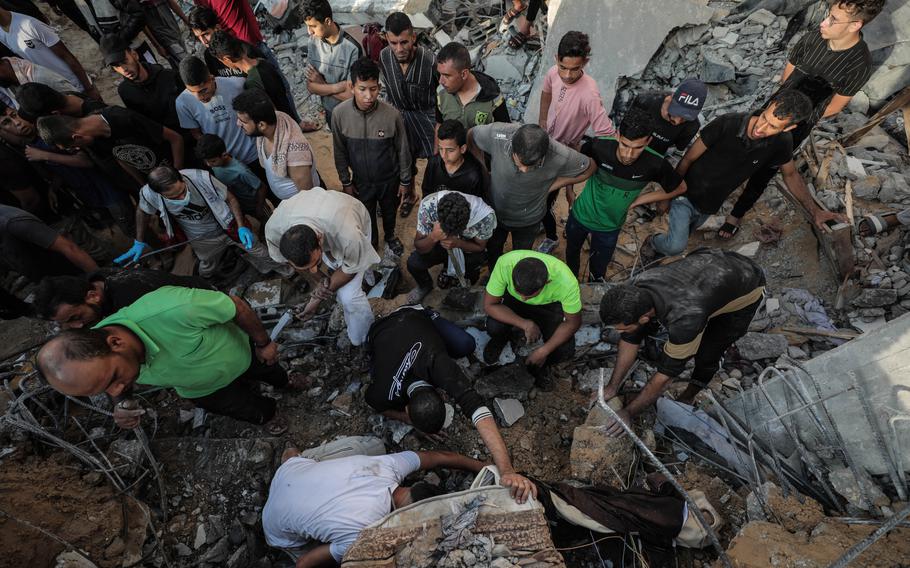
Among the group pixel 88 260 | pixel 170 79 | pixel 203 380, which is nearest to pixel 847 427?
pixel 203 380

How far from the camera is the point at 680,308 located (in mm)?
2646

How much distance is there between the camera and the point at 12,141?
385 cm

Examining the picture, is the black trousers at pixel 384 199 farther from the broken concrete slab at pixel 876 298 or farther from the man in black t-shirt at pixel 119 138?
the broken concrete slab at pixel 876 298

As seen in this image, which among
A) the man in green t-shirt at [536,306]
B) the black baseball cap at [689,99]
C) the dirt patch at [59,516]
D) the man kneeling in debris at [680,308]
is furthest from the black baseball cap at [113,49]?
the black baseball cap at [689,99]

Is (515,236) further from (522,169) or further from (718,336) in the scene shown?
(718,336)

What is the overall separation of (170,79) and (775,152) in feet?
17.2

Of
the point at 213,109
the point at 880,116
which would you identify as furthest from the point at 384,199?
the point at 880,116

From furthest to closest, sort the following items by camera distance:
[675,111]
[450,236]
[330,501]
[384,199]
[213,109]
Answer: [384,199], [213,109], [675,111], [450,236], [330,501]

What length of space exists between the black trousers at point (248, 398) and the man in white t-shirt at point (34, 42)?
381 cm

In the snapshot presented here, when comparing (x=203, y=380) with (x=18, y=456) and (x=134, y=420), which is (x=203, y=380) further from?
(x=18, y=456)

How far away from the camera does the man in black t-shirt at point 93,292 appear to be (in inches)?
100

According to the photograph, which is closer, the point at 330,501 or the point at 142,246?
the point at 330,501

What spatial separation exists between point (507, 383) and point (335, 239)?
5.64ft

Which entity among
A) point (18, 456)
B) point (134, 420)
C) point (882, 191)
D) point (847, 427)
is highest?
point (882, 191)
